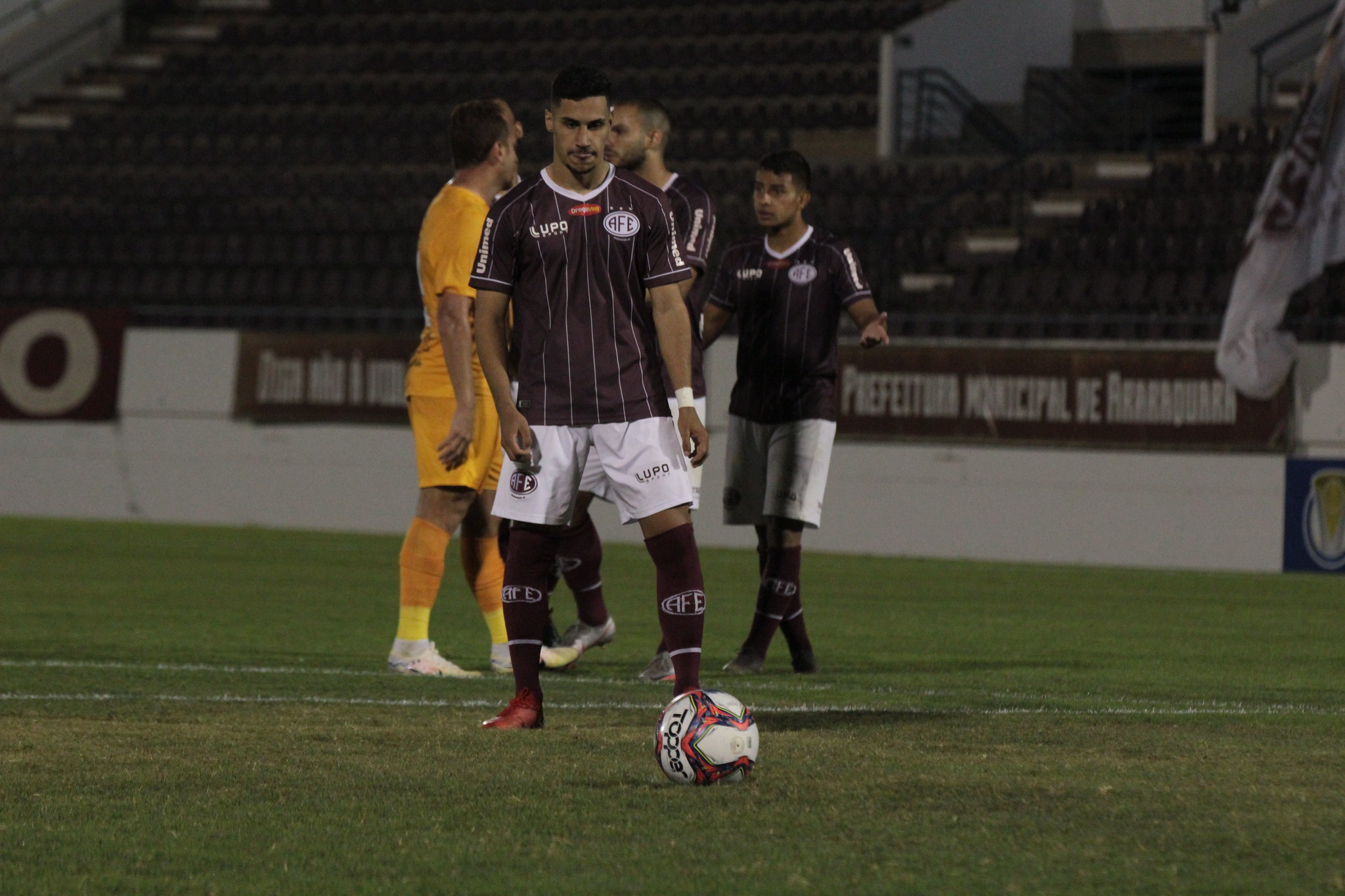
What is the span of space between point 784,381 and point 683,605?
2.34 meters

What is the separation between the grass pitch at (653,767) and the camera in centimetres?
365

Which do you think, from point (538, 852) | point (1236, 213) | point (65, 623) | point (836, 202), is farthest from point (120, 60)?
point (538, 852)

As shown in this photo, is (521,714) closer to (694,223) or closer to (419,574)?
(419,574)

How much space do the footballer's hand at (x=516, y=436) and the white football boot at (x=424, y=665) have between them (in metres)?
1.91

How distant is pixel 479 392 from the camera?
717cm

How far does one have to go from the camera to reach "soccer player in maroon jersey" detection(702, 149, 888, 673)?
743 cm

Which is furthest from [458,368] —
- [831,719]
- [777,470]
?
[831,719]

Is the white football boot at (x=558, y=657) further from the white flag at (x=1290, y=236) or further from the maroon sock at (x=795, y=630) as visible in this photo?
the white flag at (x=1290, y=236)

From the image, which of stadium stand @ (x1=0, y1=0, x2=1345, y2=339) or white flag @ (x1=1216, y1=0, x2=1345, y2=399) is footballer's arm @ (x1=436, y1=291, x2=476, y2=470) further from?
stadium stand @ (x1=0, y1=0, x2=1345, y2=339)

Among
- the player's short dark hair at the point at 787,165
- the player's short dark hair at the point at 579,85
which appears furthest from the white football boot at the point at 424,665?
the player's short dark hair at the point at 579,85

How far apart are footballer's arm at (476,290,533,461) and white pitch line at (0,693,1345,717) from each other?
1.09 m

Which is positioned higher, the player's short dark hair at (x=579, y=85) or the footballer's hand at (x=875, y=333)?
the player's short dark hair at (x=579, y=85)

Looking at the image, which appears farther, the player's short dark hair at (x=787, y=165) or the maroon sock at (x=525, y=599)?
the player's short dark hair at (x=787, y=165)

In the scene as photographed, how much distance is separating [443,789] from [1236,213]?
46.5 feet
